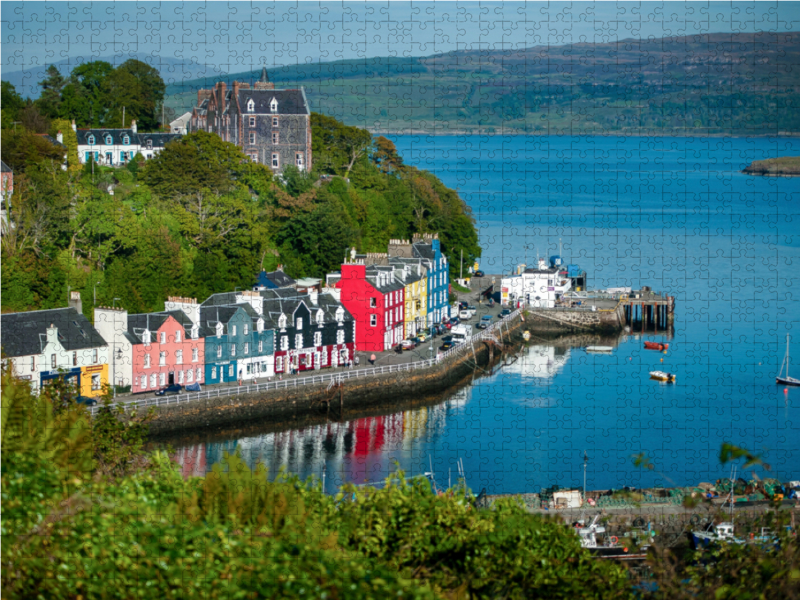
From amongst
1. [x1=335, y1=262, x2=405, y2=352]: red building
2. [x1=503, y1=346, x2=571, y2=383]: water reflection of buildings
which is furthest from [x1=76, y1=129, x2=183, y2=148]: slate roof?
[x1=503, y1=346, x2=571, y2=383]: water reflection of buildings

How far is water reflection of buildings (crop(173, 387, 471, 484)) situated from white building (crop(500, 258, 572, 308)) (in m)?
10.4

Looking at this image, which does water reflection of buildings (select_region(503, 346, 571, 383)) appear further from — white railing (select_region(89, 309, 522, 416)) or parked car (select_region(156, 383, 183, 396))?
parked car (select_region(156, 383, 183, 396))

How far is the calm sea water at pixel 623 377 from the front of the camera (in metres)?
17.6

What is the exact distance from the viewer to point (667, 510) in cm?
1487

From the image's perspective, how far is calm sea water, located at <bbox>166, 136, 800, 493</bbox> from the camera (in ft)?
57.8

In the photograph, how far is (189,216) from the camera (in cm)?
2761

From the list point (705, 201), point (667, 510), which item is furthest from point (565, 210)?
point (667, 510)

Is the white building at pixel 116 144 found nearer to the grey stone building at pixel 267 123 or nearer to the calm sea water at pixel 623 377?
the grey stone building at pixel 267 123

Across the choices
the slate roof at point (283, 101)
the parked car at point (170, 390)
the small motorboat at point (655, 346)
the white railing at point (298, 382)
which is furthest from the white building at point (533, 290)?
the parked car at point (170, 390)

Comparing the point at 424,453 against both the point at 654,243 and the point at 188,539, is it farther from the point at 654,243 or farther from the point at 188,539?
the point at 654,243

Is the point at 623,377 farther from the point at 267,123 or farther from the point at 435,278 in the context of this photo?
the point at 267,123

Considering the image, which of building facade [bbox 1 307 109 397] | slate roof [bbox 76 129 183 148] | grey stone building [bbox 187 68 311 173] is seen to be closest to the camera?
building facade [bbox 1 307 109 397]

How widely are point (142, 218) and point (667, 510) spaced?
15.8 m

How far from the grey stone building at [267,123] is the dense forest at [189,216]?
40.2 inches
